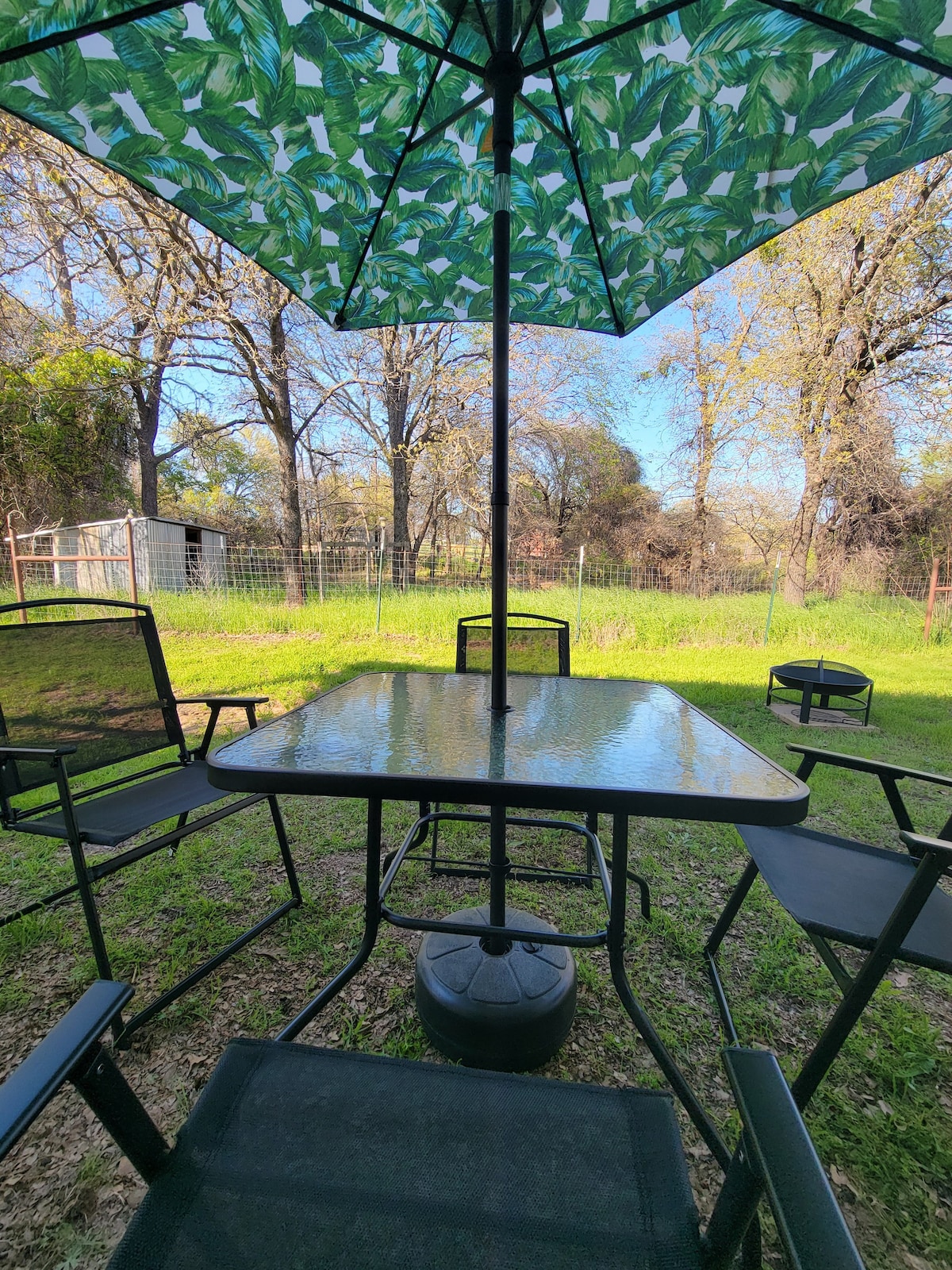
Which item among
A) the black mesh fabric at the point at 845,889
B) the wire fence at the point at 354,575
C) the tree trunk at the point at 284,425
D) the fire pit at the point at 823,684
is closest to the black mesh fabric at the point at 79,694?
the black mesh fabric at the point at 845,889

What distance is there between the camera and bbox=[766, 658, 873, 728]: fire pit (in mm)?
3678

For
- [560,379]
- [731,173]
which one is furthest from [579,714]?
[560,379]

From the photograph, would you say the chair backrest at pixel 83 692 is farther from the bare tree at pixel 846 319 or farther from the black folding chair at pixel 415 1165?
the bare tree at pixel 846 319

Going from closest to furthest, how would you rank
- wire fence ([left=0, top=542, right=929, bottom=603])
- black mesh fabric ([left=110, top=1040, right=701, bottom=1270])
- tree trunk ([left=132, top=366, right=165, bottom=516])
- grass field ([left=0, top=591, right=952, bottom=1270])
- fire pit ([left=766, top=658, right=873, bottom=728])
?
1. black mesh fabric ([left=110, top=1040, right=701, bottom=1270])
2. grass field ([left=0, top=591, right=952, bottom=1270])
3. fire pit ([left=766, top=658, right=873, bottom=728])
4. wire fence ([left=0, top=542, right=929, bottom=603])
5. tree trunk ([left=132, top=366, right=165, bottom=516])

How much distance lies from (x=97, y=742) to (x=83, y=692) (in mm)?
180

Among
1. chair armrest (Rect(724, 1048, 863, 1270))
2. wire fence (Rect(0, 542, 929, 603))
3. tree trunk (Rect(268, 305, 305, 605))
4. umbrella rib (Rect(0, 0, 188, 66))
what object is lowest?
chair armrest (Rect(724, 1048, 863, 1270))

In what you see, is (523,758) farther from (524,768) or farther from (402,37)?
(402,37)

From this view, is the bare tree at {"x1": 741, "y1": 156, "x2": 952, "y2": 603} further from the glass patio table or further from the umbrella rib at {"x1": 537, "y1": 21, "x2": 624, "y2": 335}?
the glass patio table

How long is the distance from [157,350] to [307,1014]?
1235 centimetres

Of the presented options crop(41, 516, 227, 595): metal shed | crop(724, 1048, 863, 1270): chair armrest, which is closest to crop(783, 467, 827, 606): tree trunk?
crop(41, 516, 227, 595): metal shed

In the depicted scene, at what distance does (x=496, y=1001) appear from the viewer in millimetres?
1237

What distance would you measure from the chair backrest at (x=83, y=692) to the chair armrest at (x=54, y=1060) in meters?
1.20

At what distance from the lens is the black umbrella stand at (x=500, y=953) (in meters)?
1.09

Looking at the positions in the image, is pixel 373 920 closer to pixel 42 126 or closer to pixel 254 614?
pixel 42 126
